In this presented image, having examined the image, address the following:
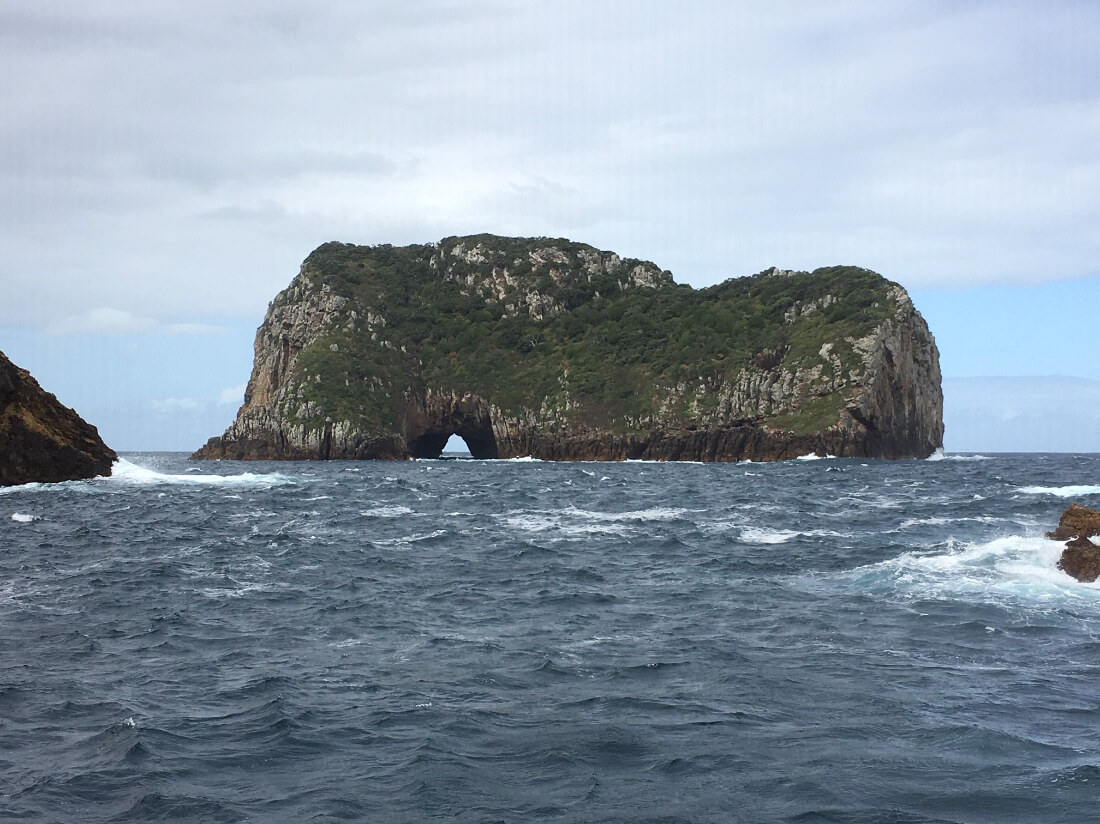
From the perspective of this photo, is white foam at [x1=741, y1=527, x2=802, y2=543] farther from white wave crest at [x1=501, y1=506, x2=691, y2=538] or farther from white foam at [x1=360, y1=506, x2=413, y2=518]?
white foam at [x1=360, y1=506, x2=413, y2=518]

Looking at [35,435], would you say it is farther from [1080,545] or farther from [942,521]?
[1080,545]

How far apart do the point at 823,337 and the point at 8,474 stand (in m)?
92.1

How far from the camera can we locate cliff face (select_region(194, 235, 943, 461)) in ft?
385

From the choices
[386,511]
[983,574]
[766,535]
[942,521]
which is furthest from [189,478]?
[983,574]

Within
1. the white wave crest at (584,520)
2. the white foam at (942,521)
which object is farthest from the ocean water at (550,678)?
the white wave crest at (584,520)

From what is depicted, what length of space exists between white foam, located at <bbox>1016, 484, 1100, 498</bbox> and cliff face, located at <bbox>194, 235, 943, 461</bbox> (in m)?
52.0

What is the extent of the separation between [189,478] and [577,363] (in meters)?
74.3

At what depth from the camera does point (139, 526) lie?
3912 cm

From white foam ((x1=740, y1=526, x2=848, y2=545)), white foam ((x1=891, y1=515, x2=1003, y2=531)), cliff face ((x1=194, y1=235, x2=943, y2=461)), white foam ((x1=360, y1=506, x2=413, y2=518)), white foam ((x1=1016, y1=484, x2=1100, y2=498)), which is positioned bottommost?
white foam ((x1=740, y1=526, x2=848, y2=545))

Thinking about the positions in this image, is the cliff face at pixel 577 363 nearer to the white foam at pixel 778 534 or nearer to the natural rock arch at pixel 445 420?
the natural rock arch at pixel 445 420

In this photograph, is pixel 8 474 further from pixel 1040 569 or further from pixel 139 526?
pixel 1040 569

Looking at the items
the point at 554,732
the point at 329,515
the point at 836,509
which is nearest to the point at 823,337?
the point at 836,509

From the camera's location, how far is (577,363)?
139 m

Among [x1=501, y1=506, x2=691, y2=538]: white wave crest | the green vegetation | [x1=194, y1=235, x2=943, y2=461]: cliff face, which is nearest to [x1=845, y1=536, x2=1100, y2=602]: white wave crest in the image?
[x1=501, y1=506, x2=691, y2=538]: white wave crest
